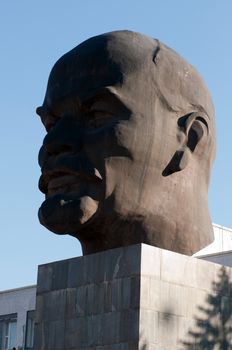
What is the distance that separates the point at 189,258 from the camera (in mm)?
11805

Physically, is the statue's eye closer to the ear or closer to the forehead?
the forehead

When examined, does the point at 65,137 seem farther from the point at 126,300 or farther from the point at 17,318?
the point at 17,318

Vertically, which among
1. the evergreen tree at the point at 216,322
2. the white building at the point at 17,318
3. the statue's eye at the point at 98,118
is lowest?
the evergreen tree at the point at 216,322

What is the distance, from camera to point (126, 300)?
11.1 meters

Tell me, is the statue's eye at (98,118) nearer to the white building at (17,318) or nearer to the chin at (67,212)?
the chin at (67,212)

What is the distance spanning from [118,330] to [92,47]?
4074 millimetres

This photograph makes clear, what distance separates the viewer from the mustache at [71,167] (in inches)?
468

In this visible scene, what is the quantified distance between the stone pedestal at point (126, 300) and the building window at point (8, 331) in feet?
77.3

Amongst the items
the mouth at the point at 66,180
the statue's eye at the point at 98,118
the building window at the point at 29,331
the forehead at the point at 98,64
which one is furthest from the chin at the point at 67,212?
the building window at the point at 29,331

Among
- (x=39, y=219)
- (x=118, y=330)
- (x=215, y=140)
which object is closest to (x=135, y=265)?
(x=118, y=330)

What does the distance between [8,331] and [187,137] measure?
81.9 feet

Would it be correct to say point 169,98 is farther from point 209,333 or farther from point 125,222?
point 209,333

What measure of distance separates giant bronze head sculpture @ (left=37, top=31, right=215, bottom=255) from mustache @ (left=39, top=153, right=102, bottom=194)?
0.01m

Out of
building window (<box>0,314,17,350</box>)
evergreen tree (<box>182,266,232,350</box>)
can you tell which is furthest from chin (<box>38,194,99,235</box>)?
building window (<box>0,314,17,350</box>)
